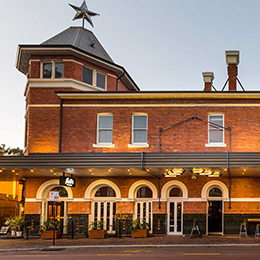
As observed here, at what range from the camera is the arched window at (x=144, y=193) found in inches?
1125

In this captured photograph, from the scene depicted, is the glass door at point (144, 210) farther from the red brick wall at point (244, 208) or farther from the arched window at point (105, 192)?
the red brick wall at point (244, 208)

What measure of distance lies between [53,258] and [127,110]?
39.1 ft

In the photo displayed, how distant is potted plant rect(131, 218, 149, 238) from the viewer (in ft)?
88.1

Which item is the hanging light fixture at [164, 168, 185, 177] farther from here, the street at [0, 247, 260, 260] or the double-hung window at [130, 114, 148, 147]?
the street at [0, 247, 260, 260]

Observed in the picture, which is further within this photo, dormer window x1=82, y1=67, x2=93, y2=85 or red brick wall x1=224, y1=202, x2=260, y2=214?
dormer window x1=82, y1=67, x2=93, y2=85

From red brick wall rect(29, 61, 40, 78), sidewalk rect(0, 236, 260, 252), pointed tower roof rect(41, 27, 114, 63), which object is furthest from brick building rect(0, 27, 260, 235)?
pointed tower roof rect(41, 27, 114, 63)

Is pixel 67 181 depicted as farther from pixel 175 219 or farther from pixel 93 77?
pixel 93 77

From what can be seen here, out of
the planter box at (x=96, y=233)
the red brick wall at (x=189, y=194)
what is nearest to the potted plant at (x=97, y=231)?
the planter box at (x=96, y=233)

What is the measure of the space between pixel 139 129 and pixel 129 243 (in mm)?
7246

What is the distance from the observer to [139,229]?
26.9 meters

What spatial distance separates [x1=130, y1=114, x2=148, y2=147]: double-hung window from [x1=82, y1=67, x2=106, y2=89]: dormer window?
443cm

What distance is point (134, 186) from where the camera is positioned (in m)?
28.4

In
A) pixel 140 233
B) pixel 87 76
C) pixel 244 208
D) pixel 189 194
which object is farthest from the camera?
pixel 87 76

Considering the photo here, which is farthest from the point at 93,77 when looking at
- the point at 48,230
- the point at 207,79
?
the point at 48,230
